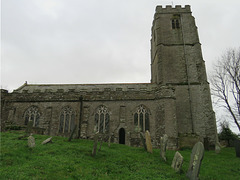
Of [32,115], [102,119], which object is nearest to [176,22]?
[102,119]

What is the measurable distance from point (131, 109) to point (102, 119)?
10.3 feet

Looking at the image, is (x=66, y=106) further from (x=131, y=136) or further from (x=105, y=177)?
(x=105, y=177)

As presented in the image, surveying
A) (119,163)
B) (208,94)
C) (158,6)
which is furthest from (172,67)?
(119,163)

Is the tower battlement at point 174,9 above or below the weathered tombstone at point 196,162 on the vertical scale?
above

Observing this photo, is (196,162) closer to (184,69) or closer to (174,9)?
(184,69)

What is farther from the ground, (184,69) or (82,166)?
(184,69)

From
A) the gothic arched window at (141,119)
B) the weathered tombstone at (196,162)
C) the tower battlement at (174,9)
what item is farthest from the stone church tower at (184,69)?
the weathered tombstone at (196,162)

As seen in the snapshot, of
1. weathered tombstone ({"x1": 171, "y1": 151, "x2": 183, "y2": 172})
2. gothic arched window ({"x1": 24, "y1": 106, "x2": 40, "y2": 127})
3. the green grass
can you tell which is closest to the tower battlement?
gothic arched window ({"x1": 24, "y1": 106, "x2": 40, "y2": 127})

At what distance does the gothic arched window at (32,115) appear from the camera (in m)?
19.9

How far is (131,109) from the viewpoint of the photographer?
753 inches

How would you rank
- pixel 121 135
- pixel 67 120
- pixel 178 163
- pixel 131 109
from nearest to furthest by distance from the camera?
pixel 178 163 → pixel 121 135 → pixel 131 109 → pixel 67 120

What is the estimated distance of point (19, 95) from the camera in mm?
20781

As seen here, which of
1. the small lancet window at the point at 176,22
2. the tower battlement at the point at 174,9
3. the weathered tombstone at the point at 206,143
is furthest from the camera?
the tower battlement at the point at 174,9

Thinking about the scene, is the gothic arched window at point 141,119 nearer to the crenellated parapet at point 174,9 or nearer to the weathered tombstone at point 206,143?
the weathered tombstone at point 206,143
